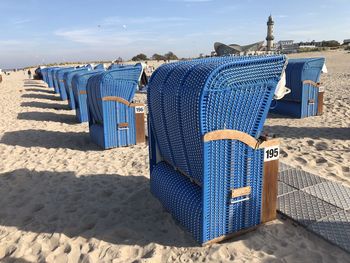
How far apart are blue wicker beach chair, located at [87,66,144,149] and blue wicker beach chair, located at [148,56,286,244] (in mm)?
3344

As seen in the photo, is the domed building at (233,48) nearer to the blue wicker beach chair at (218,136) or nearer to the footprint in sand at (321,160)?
the footprint in sand at (321,160)

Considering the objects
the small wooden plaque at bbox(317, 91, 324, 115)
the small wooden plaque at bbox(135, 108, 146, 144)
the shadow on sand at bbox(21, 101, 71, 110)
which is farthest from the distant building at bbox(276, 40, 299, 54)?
the small wooden plaque at bbox(135, 108, 146, 144)

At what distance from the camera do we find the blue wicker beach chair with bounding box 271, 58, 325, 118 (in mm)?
9602

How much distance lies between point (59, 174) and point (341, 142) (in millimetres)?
5610

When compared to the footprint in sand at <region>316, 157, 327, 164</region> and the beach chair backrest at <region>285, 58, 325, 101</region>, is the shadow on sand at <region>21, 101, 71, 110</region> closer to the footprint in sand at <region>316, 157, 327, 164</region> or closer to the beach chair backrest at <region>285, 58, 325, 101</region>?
the beach chair backrest at <region>285, 58, 325, 101</region>

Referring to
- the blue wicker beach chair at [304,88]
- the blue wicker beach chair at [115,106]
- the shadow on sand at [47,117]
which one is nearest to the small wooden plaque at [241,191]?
the blue wicker beach chair at [115,106]

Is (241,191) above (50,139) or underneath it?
above

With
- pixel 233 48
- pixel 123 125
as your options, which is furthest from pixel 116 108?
pixel 233 48

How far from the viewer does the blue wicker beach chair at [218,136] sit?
301 cm

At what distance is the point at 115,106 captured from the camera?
6.96 m

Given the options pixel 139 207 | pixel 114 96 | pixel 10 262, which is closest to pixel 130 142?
pixel 114 96

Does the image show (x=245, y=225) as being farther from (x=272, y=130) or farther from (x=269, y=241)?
(x=272, y=130)

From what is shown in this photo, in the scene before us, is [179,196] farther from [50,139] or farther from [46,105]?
[46,105]

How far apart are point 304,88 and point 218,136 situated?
7534 mm
